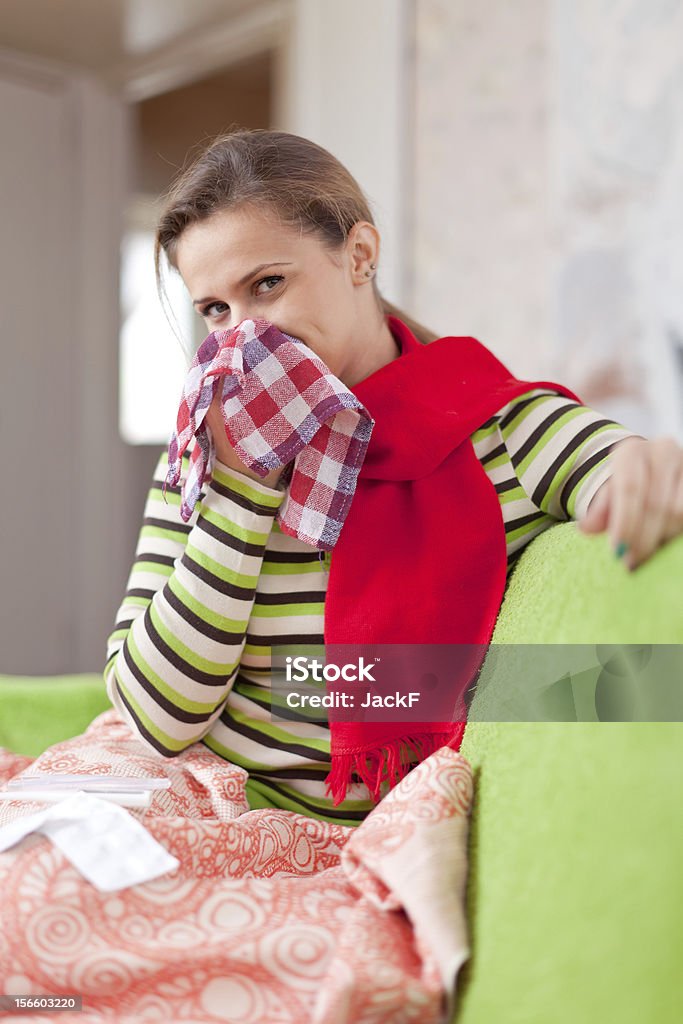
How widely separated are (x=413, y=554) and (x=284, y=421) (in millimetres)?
162

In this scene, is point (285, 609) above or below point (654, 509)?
below

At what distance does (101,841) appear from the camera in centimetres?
73

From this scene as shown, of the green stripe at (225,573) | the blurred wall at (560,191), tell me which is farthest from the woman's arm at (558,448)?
the blurred wall at (560,191)

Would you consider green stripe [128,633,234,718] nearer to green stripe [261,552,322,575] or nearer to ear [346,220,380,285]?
green stripe [261,552,322,575]

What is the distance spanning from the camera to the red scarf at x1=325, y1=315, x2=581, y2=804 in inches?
36.6

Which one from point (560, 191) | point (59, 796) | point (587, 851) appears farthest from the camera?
point (560, 191)

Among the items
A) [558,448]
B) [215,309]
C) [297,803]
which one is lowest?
[297,803]

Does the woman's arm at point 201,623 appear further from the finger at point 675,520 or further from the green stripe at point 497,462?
the finger at point 675,520

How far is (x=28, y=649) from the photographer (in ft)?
11.8

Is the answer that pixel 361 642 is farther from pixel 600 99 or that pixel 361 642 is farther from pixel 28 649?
pixel 28 649

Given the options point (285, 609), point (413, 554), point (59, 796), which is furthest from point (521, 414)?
point (59, 796)

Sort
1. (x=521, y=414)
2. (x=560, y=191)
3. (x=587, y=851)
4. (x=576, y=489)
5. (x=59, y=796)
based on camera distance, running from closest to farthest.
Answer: (x=587, y=851), (x=59, y=796), (x=576, y=489), (x=521, y=414), (x=560, y=191)

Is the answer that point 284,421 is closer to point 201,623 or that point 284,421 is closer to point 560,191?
point 201,623

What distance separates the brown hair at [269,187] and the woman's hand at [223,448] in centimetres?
18
